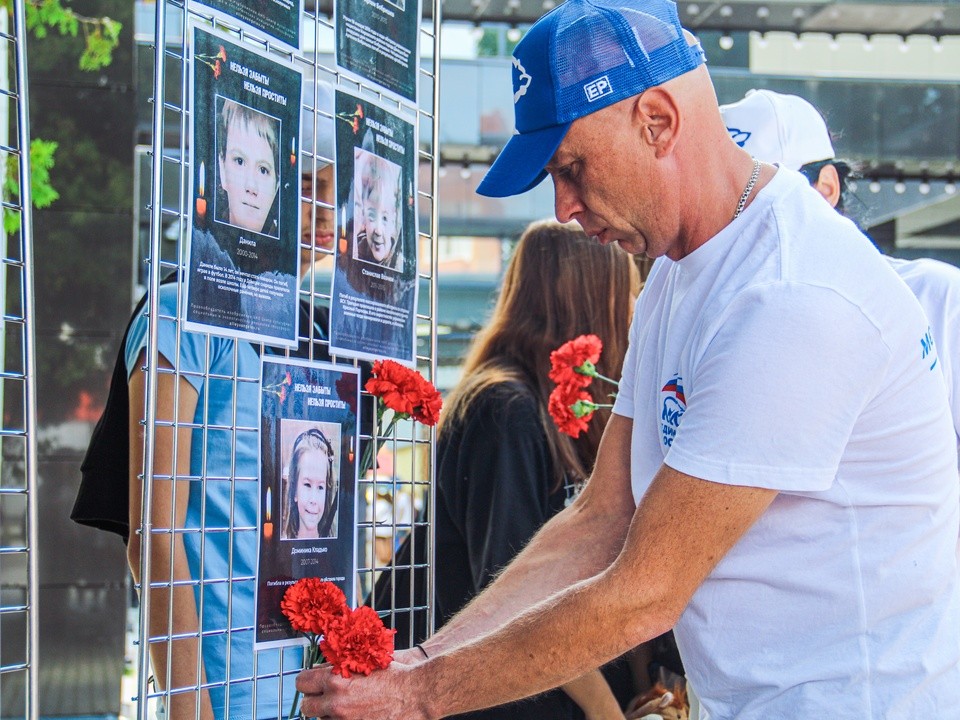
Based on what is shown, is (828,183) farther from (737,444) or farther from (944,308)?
(737,444)

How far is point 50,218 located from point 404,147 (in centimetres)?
417

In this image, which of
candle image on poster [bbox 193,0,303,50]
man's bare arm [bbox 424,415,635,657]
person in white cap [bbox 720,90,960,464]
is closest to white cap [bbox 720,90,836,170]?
person in white cap [bbox 720,90,960,464]

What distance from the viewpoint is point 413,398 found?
1621 millimetres

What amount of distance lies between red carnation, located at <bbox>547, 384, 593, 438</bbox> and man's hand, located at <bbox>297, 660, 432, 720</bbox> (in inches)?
35.7

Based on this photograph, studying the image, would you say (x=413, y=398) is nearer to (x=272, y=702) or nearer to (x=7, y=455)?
(x=272, y=702)

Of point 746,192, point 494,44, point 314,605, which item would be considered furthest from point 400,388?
point 494,44

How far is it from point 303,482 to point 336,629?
0.22 m

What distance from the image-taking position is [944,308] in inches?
79.1

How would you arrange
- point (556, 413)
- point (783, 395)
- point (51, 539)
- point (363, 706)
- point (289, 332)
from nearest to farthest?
point (783, 395), point (363, 706), point (289, 332), point (556, 413), point (51, 539)

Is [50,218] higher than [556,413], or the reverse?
[50,218]

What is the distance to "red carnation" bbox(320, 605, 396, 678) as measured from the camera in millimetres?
1384

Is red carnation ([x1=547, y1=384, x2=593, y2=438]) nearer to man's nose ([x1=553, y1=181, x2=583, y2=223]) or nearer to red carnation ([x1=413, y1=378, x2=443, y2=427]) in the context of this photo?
red carnation ([x1=413, y1=378, x2=443, y2=427])

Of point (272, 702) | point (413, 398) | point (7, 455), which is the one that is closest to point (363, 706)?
point (272, 702)

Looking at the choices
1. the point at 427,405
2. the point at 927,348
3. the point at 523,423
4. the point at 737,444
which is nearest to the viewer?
the point at 737,444
